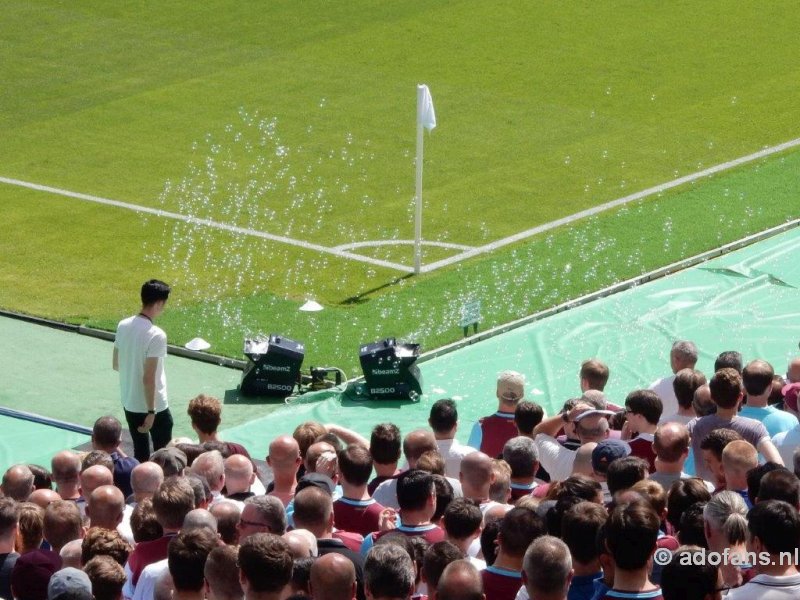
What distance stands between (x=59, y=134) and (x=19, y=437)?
11.8m

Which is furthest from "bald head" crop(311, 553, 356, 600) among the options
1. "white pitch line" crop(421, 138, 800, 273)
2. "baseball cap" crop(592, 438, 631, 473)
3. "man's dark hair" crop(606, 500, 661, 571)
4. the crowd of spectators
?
"white pitch line" crop(421, 138, 800, 273)

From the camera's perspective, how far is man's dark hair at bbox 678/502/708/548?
23.8 feet

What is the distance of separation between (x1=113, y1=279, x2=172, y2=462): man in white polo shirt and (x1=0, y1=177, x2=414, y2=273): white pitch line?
6.69 m

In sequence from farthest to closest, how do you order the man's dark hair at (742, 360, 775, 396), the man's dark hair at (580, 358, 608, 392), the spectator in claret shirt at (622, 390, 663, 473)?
the man's dark hair at (580, 358, 608, 392) < the man's dark hair at (742, 360, 775, 396) < the spectator in claret shirt at (622, 390, 663, 473)

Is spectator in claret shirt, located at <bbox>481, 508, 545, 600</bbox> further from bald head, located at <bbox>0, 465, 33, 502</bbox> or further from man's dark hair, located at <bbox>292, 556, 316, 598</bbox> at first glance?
bald head, located at <bbox>0, 465, 33, 502</bbox>

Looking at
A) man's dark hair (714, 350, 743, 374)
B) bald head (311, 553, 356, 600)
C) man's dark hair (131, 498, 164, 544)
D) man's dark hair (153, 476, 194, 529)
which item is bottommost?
bald head (311, 553, 356, 600)

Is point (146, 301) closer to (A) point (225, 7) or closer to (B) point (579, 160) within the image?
(B) point (579, 160)

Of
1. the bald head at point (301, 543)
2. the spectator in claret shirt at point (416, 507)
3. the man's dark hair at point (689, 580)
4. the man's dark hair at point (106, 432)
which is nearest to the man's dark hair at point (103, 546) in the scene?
the bald head at point (301, 543)

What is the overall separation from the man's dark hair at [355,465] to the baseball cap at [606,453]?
1307 mm

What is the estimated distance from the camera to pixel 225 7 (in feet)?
104

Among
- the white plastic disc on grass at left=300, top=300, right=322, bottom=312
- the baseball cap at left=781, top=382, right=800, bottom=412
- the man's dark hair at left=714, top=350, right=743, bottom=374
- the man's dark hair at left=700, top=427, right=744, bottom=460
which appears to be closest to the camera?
the man's dark hair at left=700, top=427, right=744, bottom=460

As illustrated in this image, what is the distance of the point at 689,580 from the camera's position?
6.35 meters

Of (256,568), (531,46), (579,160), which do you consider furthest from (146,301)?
(531,46)

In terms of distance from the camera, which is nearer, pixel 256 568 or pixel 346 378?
pixel 256 568
